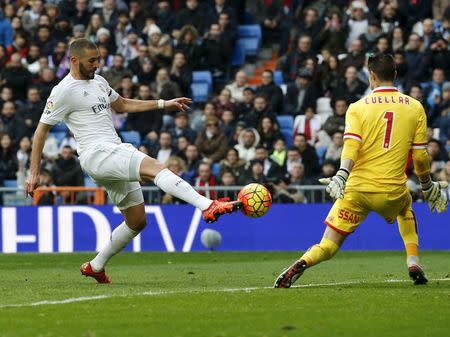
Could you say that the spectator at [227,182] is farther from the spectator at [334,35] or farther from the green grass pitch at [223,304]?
the green grass pitch at [223,304]

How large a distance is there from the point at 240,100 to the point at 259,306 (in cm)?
1616

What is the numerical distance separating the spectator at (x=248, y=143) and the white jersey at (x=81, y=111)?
11.3 m

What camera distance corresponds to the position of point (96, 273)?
12227mm

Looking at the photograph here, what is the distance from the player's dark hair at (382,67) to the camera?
10.8 meters

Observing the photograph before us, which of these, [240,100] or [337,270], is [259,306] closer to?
[337,270]

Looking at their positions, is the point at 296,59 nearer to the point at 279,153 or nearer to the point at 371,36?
the point at 371,36

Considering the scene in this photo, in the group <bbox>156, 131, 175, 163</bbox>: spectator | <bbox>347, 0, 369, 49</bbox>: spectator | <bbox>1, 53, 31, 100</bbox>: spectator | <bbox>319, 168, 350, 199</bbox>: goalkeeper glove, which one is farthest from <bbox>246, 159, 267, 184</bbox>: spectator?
<bbox>319, 168, 350, 199</bbox>: goalkeeper glove

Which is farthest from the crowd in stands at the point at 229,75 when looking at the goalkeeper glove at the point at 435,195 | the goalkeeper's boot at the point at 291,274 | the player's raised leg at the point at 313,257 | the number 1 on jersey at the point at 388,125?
the goalkeeper's boot at the point at 291,274

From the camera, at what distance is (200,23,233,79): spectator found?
26.5 meters

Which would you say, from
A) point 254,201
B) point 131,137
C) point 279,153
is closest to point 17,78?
point 131,137

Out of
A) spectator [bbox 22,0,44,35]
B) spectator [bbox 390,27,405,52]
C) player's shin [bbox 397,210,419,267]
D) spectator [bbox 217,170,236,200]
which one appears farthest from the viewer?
spectator [bbox 22,0,44,35]

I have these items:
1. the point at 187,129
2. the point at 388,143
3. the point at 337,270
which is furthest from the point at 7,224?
the point at 388,143

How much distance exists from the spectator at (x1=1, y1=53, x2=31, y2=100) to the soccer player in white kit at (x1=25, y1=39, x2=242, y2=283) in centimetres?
→ 1542

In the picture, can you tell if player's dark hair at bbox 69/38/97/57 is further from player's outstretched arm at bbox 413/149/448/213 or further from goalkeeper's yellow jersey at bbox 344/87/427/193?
player's outstretched arm at bbox 413/149/448/213
